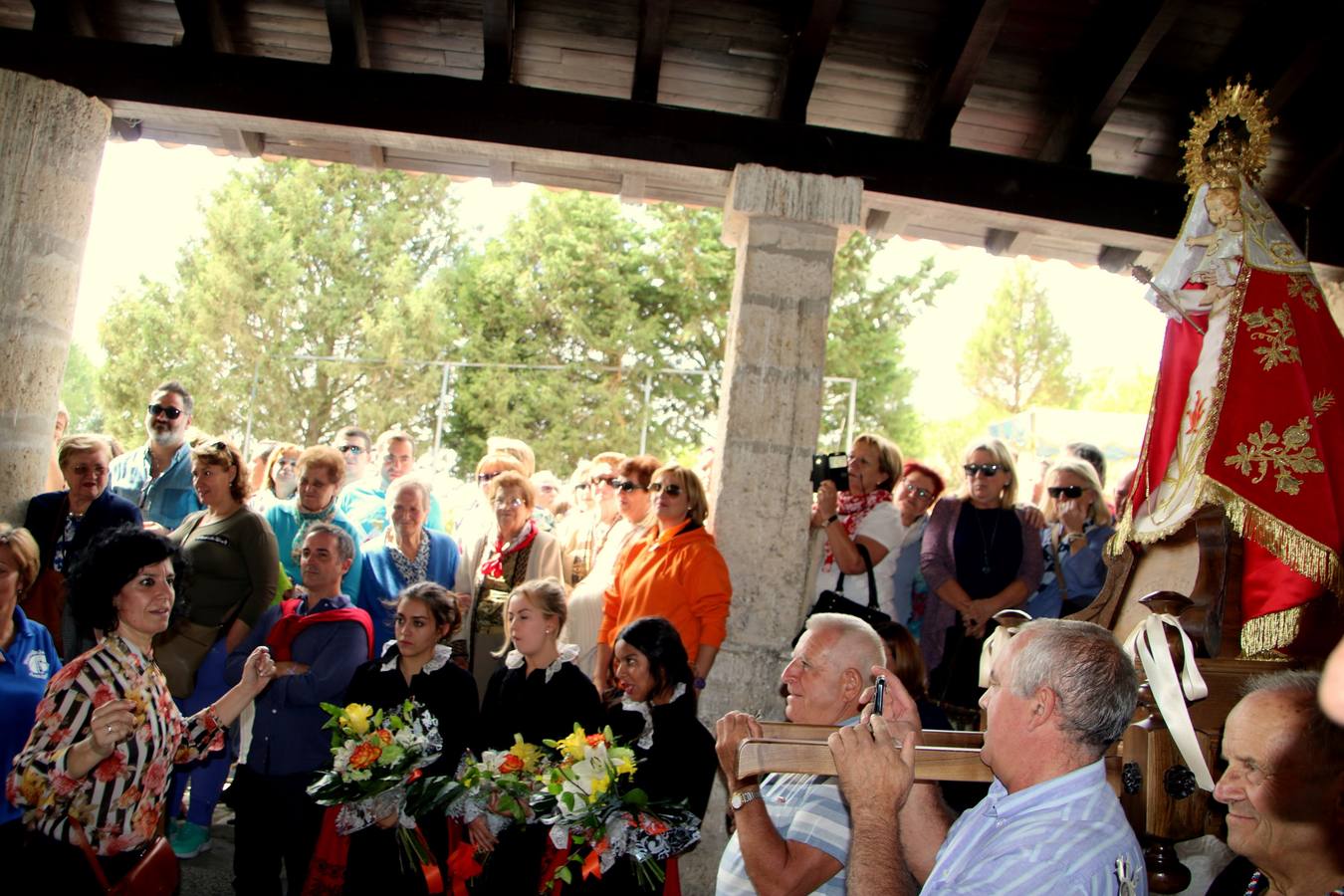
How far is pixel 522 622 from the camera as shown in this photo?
412 cm

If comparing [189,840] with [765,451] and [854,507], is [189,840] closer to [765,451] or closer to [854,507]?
[765,451]

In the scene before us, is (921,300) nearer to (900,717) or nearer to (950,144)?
(950,144)

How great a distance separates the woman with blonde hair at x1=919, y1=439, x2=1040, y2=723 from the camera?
485cm

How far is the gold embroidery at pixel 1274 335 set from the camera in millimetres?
3367

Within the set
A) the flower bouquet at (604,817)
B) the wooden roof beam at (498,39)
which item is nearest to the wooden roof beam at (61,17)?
the wooden roof beam at (498,39)

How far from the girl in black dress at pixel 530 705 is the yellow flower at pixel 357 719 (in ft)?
1.51

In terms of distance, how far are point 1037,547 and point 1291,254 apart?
1837 millimetres

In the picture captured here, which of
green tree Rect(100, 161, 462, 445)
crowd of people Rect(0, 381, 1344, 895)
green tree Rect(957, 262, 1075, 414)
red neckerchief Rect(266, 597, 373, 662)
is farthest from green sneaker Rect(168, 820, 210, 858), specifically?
green tree Rect(957, 262, 1075, 414)

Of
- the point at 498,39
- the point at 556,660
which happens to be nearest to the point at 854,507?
the point at 556,660

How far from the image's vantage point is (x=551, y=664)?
4.11 meters

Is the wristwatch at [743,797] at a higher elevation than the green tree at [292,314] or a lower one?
lower

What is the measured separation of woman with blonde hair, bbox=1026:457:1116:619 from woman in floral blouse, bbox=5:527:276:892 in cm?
335

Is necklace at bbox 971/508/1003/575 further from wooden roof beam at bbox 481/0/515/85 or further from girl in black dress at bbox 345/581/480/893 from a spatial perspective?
wooden roof beam at bbox 481/0/515/85

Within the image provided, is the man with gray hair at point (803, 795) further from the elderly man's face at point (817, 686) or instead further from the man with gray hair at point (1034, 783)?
the man with gray hair at point (1034, 783)
